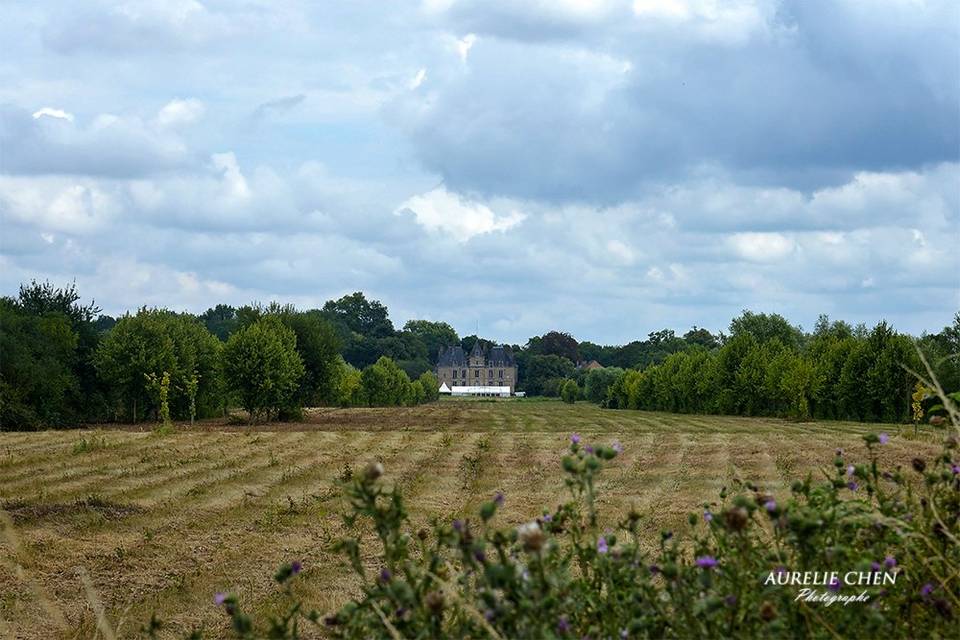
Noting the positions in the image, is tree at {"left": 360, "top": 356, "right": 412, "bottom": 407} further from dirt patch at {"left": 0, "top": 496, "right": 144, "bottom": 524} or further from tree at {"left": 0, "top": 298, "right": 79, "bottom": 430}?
dirt patch at {"left": 0, "top": 496, "right": 144, "bottom": 524}

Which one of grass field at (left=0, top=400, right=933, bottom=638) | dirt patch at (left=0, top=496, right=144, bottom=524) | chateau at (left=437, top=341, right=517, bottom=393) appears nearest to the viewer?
grass field at (left=0, top=400, right=933, bottom=638)

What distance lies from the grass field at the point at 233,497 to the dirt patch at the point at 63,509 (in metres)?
0.04

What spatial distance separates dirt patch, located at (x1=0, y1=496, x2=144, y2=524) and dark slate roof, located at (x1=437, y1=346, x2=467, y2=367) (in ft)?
575

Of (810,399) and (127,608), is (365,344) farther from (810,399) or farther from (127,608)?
(127,608)

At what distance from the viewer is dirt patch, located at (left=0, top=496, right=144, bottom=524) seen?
44.9ft

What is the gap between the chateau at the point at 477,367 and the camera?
18775 centimetres

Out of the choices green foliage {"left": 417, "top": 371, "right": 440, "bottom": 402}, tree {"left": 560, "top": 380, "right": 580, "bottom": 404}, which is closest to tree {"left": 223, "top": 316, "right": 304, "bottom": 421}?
green foliage {"left": 417, "top": 371, "right": 440, "bottom": 402}

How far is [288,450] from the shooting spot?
25.3 metres

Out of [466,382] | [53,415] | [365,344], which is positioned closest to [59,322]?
[53,415]

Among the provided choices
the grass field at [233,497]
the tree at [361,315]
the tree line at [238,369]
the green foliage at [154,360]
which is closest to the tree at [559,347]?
the tree at [361,315]

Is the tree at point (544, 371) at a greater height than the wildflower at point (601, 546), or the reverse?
the tree at point (544, 371)

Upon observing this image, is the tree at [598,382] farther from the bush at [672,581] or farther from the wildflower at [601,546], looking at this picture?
the wildflower at [601,546]

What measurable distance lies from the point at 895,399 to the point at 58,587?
4399 centimetres

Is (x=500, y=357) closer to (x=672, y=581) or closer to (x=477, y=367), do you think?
(x=477, y=367)
